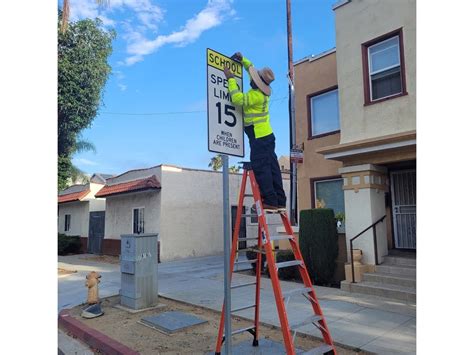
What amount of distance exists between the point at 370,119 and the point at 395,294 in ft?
13.7

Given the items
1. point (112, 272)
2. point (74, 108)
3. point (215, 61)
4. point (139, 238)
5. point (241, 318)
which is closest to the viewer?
point (215, 61)

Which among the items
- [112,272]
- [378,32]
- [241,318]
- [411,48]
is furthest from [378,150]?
[112,272]

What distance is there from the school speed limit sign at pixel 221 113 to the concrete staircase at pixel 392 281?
17.5 feet

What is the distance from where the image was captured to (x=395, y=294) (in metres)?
7.55

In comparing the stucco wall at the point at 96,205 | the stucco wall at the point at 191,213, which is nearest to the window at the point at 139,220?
the stucco wall at the point at 191,213

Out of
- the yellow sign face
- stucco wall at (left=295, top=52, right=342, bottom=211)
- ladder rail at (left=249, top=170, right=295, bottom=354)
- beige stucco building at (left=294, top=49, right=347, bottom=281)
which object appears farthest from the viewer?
stucco wall at (left=295, top=52, right=342, bottom=211)

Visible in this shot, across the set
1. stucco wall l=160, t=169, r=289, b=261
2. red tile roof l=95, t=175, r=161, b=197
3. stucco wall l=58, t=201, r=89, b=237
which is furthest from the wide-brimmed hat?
stucco wall l=58, t=201, r=89, b=237

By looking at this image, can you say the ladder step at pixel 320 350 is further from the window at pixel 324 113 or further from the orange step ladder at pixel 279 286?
the window at pixel 324 113

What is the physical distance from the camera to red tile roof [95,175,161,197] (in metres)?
16.3

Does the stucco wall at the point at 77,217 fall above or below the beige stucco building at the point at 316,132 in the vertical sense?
below

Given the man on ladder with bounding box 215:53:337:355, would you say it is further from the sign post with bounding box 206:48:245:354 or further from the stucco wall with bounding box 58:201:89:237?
the stucco wall with bounding box 58:201:89:237

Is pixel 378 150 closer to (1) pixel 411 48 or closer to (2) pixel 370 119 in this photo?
(2) pixel 370 119

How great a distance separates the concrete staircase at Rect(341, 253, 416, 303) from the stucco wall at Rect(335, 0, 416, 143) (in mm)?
3018

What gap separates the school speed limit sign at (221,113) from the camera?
12.4ft
